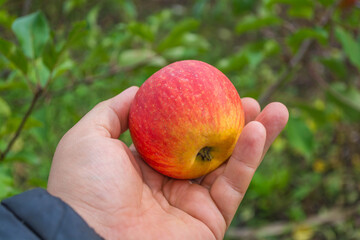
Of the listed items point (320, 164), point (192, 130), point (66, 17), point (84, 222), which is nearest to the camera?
point (84, 222)

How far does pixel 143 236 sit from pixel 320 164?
5.99ft

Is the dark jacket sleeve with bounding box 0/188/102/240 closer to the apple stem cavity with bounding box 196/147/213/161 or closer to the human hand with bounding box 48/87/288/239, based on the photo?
the human hand with bounding box 48/87/288/239

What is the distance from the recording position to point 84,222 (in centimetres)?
83

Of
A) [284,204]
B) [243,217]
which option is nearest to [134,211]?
[243,217]

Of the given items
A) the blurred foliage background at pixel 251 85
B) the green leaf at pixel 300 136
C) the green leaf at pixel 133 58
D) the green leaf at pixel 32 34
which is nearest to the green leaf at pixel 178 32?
the blurred foliage background at pixel 251 85

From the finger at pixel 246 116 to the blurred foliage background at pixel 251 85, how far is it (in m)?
0.43

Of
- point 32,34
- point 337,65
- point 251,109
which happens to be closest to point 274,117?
point 251,109

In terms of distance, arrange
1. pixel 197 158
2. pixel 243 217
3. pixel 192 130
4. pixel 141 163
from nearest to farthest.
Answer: pixel 192 130, pixel 197 158, pixel 141 163, pixel 243 217

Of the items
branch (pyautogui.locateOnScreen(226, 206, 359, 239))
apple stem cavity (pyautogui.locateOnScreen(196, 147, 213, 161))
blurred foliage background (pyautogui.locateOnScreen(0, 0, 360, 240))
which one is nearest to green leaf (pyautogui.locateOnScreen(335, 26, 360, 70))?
blurred foliage background (pyautogui.locateOnScreen(0, 0, 360, 240))

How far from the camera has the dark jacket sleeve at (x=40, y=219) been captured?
2.55ft

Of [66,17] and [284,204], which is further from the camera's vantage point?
[66,17]

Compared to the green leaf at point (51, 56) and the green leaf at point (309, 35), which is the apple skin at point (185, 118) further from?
the green leaf at point (309, 35)

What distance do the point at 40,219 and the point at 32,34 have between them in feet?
2.00

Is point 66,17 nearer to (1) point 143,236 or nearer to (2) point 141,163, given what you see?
(2) point 141,163
